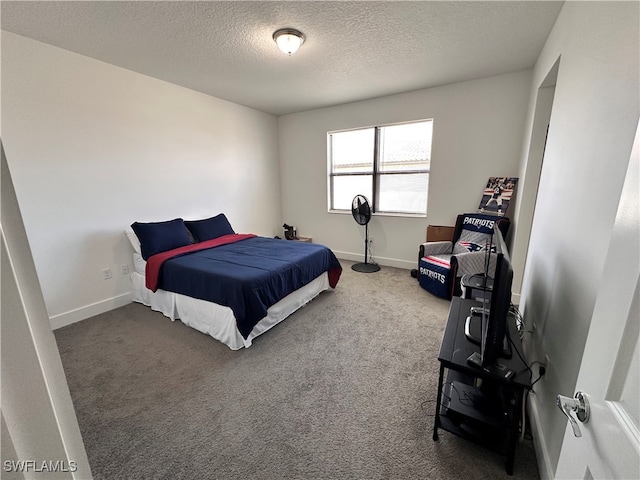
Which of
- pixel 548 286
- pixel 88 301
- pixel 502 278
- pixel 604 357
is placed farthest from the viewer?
pixel 88 301

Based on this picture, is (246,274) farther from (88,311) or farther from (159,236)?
(88,311)

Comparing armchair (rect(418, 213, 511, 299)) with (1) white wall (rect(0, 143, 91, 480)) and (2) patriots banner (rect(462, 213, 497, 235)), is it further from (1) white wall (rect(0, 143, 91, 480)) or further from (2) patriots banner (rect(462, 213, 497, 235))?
(1) white wall (rect(0, 143, 91, 480))

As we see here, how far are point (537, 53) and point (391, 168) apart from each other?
198cm

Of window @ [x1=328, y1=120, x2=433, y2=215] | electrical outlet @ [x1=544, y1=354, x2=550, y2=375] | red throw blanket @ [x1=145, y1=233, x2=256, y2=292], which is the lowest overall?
electrical outlet @ [x1=544, y1=354, x2=550, y2=375]

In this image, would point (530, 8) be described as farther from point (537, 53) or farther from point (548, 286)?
point (548, 286)

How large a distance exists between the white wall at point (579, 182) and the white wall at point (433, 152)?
1.47 m

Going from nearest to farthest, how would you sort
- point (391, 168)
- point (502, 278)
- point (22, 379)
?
point (22, 379), point (502, 278), point (391, 168)

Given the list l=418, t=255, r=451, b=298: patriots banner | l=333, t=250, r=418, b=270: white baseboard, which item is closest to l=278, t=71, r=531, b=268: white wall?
l=333, t=250, r=418, b=270: white baseboard

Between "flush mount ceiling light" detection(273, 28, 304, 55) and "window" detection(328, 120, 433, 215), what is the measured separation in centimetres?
217

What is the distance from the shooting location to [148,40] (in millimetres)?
2346

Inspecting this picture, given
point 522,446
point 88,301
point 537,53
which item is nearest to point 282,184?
point 88,301

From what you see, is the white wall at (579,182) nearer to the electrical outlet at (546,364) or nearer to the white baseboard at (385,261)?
the electrical outlet at (546,364)

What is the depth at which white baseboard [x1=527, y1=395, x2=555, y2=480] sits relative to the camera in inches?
48.0

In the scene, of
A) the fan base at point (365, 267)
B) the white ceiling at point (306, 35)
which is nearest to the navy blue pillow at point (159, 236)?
the white ceiling at point (306, 35)
